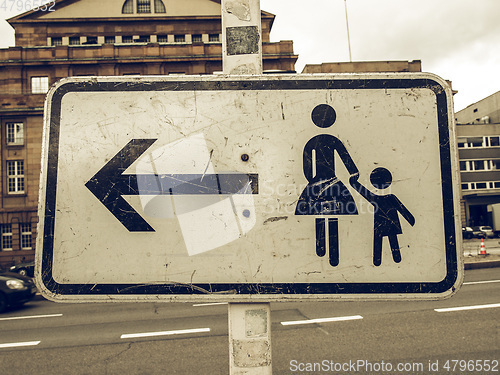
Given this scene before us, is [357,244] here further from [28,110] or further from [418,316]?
[28,110]

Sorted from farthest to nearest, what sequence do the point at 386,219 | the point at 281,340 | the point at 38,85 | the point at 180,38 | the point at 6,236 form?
the point at 180,38
the point at 38,85
the point at 6,236
the point at 281,340
the point at 386,219

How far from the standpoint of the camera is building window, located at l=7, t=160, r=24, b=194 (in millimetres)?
25688

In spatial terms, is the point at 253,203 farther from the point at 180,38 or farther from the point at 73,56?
the point at 180,38

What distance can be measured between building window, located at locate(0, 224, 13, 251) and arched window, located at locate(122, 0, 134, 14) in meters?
20.5

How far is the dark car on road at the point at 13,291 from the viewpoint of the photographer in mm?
9164

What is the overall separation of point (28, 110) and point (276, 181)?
29.9m

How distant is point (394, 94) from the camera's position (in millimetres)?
1064

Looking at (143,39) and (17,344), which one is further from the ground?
(143,39)

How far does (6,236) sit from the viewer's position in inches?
1014

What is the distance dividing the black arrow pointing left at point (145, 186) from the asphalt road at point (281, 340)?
176 inches

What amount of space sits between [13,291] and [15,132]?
21198mm

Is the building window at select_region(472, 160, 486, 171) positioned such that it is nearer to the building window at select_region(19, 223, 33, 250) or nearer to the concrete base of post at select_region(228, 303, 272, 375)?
the building window at select_region(19, 223, 33, 250)

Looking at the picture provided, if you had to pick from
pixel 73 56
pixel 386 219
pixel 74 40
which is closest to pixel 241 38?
pixel 386 219

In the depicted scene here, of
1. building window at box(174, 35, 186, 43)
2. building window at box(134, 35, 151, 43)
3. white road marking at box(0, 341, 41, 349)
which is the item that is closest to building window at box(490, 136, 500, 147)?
building window at box(174, 35, 186, 43)
